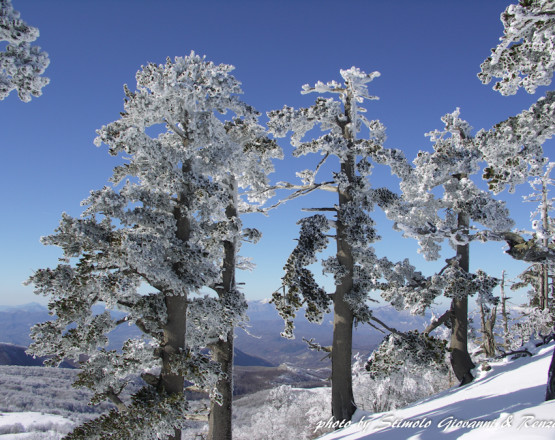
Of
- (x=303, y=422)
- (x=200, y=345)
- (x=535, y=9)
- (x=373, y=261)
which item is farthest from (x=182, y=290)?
(x=303, y=422)

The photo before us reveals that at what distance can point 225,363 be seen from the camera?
40.9ft

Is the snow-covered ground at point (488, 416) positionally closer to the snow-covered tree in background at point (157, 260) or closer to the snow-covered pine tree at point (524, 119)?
the snow-covered pine tree at point (524, 119)

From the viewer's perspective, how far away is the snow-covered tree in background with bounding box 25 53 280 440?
8.94 meters

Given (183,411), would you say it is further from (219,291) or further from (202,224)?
(202,224)

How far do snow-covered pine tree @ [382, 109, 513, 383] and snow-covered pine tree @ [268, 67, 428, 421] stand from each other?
173 centimetres

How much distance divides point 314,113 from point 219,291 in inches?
317

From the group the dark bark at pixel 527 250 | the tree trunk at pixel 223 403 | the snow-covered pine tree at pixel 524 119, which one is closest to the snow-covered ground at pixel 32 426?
the tree trunk at pixel 223 403

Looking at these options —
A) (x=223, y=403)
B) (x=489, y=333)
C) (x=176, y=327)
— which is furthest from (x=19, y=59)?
(x=489, y=333)

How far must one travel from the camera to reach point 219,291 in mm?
12773

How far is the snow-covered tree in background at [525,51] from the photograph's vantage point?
5.63 m

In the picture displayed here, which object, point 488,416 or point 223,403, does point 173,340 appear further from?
point 488,416

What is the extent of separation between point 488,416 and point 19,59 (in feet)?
38.9

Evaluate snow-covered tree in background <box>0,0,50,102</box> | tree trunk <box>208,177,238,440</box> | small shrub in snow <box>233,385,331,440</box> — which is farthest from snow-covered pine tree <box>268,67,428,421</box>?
small shrub in snow <box>233,385,331,440</box>

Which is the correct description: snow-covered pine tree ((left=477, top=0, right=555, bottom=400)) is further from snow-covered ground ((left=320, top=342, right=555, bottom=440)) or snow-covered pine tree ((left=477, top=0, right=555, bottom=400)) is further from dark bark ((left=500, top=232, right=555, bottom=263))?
snow-covered ground ((left=320, top=342, right=555, bottom=440))
